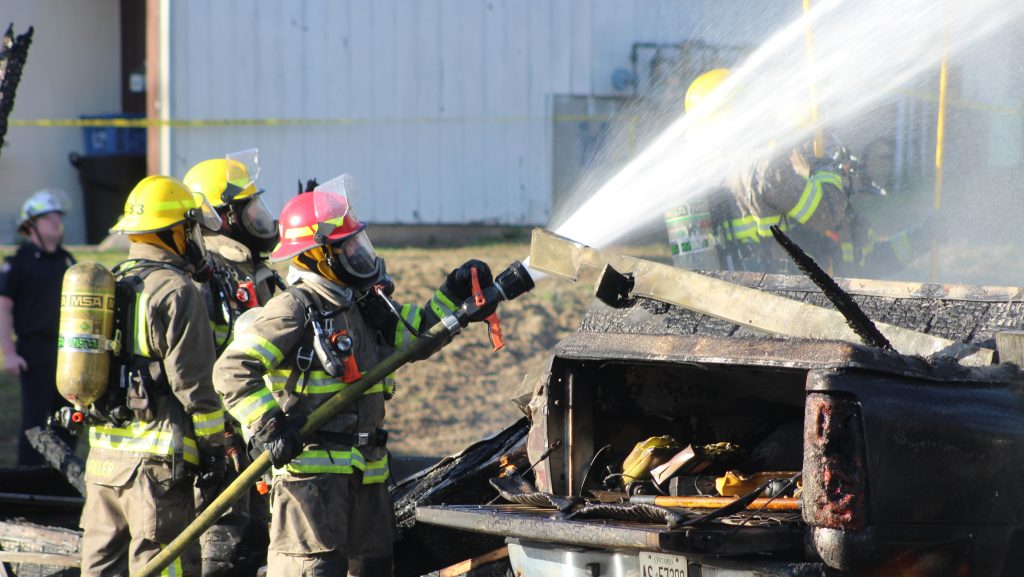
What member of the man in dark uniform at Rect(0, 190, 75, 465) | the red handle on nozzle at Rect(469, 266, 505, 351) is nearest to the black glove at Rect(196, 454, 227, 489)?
the red handle on nozzle at Rect(469, 266, 505, 351)

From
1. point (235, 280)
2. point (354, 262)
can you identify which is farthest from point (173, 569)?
point (235, 280)

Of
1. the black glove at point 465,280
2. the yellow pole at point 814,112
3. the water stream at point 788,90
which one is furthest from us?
the water stream at point 788,90

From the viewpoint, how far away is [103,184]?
15.4 m

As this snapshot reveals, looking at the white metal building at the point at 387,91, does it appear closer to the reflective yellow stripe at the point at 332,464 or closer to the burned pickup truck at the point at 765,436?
the burned pickup truck at the point at 765,436

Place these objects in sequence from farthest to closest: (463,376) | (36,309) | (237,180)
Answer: (463,376)
(36,309)
(237,180)

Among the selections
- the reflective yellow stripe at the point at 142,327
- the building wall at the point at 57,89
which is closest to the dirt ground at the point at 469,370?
the reflective yellow stripe at the point at 142,327

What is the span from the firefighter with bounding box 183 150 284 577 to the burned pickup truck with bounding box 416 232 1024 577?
153 cm

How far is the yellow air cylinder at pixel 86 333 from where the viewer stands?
495 centimetres

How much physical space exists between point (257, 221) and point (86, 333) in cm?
138

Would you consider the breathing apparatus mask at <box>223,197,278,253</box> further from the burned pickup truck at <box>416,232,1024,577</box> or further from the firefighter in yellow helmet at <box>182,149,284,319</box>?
the burned pickup truck at <box>416,232,1024,577</box>

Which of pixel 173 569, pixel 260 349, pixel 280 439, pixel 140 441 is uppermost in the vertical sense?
pixel 260 349

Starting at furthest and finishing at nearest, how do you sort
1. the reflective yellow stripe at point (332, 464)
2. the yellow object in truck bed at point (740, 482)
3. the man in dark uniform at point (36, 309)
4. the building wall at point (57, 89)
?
the building wall at point (57, 89) < the man in dark uniform at point (36, 309) < the reflective yellow stripe at point (332, 464) < the yellow object in truck bed at point (740, 482)

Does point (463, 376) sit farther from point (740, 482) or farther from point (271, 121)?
point (740, 482)

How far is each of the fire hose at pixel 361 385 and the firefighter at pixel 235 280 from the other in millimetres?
600
